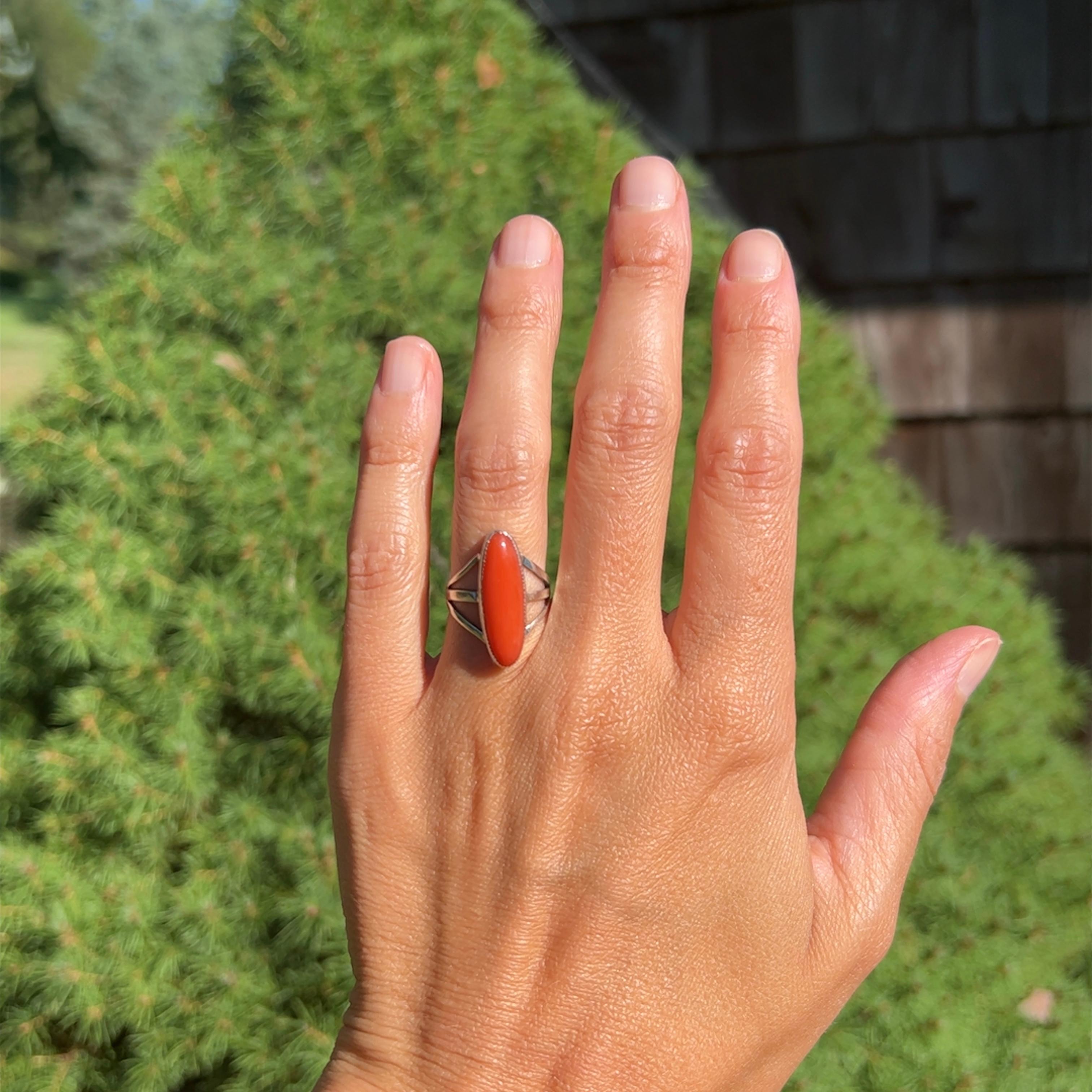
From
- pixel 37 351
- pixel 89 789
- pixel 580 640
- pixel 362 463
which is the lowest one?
pixel 89 789

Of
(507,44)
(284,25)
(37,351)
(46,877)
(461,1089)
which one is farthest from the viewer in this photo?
(37,351)

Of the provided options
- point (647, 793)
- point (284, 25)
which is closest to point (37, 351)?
point (284, 25)

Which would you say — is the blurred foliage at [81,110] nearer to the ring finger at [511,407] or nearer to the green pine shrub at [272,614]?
the green pine shrub at [272,614]

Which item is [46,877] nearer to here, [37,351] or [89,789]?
[89,789]

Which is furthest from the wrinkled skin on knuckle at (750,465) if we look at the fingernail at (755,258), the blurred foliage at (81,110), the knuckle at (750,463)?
the blurred foliage at (81,110)

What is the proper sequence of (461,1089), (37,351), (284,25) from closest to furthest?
1. (461,1089)
2. (284,25)
3. (37,351)

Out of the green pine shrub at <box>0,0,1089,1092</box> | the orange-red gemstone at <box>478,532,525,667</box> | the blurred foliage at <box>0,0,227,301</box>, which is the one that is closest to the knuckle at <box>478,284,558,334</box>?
the orange-red gemstone at <box>478,532,525,667</box>

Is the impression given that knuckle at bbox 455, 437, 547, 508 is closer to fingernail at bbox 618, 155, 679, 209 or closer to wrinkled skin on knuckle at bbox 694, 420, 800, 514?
wrinkled skin on knuckle at bbox 694, 420, 800, 514
